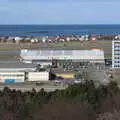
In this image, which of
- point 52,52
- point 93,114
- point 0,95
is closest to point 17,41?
point 52,52

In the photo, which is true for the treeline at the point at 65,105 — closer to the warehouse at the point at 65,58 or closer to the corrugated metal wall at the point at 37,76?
the corrugated metal wall at the point at 37,76

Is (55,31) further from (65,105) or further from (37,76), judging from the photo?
(65,105)

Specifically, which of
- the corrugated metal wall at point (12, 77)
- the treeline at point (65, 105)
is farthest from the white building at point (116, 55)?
the treeline at point (65, 105)

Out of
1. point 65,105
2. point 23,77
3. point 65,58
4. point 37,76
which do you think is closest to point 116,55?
point 65,58

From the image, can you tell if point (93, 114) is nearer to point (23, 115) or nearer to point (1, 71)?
point (23, 115)

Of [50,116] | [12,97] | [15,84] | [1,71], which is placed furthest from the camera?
[1,71]

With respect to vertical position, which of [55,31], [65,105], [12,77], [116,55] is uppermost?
[65,105]
